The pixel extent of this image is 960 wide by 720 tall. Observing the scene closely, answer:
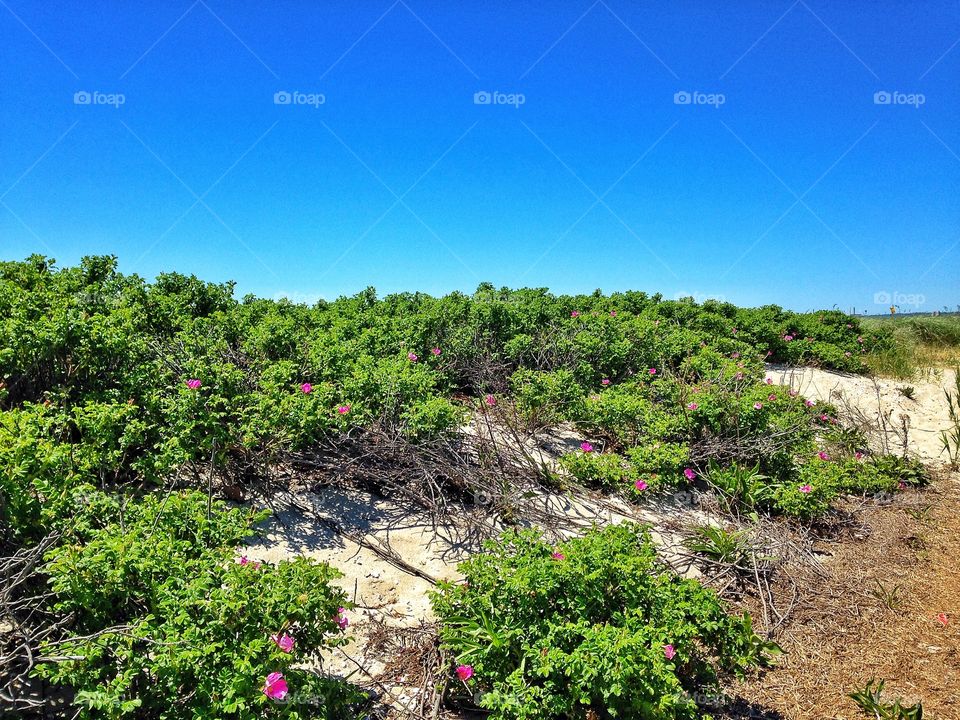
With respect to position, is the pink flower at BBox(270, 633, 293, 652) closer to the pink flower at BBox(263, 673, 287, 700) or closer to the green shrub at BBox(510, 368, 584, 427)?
the pink flower at BBox(263, 673, 287, 700)

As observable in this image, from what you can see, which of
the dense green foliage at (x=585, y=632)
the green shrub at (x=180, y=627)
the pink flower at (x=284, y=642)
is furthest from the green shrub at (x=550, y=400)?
the pink flower at (x=284, y=642)

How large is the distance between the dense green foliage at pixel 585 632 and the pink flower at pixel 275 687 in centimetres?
90

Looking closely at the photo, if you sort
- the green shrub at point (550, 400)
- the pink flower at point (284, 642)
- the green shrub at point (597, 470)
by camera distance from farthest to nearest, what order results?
the green shrub at point (550, 400) < the green shrub at point (597, 470) < the pink flower at point (284, 642)

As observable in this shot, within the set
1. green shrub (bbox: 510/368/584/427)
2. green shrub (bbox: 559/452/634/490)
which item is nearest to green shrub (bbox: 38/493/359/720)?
green shrub (bbox: 559/452/634/490)

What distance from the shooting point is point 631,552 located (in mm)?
3375

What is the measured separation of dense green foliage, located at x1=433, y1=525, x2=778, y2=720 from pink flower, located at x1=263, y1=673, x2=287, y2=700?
0.90 meters

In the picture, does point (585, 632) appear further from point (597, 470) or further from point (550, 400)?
point (550, 400)

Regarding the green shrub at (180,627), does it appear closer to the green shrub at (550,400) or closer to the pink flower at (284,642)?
the pink flower at (284,642)

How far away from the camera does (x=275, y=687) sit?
2480mm

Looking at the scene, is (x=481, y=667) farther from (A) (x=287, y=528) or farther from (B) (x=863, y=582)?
(B) (x=863, y=582)

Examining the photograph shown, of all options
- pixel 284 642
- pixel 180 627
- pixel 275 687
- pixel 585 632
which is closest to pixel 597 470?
pixel 585 632

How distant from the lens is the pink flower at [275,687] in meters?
2.46

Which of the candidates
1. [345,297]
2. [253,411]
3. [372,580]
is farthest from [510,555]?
[345,297]

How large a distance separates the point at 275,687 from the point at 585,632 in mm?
1443
